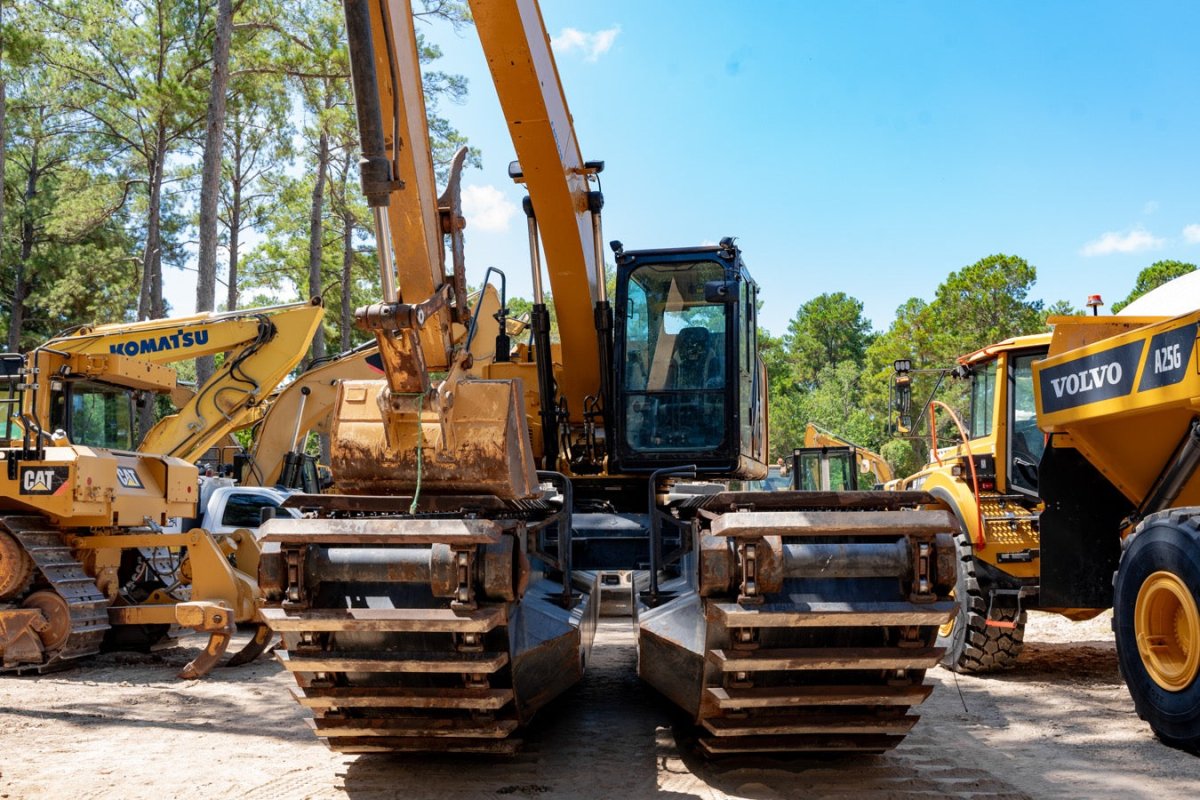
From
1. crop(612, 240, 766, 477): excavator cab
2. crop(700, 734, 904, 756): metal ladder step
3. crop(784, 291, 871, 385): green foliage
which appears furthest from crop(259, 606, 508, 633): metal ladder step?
crop(784, 291, 871, 385): green foliage

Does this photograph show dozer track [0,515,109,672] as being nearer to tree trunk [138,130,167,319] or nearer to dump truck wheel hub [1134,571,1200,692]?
dump truck wheel hub [1134,571,1200,692]

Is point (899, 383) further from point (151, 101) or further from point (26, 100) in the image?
point (26, 100)

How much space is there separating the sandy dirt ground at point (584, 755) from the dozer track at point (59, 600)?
371 mm

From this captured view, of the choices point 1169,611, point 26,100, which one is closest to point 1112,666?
point 1169,611

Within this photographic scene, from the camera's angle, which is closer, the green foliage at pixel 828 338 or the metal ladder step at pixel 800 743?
the metal ladder step at pixel 800 743

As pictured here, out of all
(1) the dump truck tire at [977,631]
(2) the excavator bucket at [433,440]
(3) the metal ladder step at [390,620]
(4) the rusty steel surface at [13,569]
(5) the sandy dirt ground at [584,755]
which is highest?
(2) the excavator bucket at [433,440]

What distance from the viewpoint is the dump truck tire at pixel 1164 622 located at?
16.2ft

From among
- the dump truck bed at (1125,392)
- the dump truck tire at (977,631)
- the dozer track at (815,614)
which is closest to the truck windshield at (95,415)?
the dozer track at (815,614)

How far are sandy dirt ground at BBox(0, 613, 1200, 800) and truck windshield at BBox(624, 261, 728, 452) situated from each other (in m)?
1.77

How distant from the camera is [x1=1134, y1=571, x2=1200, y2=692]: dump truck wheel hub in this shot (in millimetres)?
5082

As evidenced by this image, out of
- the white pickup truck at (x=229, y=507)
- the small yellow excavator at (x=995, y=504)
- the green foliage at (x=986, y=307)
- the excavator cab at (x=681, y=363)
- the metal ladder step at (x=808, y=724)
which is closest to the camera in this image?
the metal ladder step at (x=808, y=724)

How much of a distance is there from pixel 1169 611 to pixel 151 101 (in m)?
20.4

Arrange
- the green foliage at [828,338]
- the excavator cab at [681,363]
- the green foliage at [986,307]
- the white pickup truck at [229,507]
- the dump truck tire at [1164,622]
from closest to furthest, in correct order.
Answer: the dump truck tire at [1164,622] → the excavator cab at [681,363] → the white pickup truck at [229,507] → the green foliage at [986,307] → the green foliage at [828,338]

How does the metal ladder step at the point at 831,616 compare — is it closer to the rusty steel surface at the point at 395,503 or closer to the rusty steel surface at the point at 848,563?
the rusty steel surface at the point at 848,563
